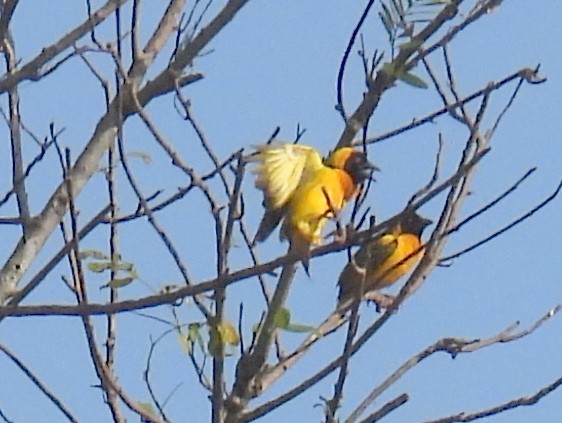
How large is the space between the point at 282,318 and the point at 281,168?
3.02 feet

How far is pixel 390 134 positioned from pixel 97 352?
0.90 m

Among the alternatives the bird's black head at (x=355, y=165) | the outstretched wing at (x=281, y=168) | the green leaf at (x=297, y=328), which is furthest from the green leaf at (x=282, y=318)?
the bird's black head at (x=355, y=165)

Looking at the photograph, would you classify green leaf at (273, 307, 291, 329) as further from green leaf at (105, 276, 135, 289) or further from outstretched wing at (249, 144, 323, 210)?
outstretched wing at (249, 144, 323, 210)

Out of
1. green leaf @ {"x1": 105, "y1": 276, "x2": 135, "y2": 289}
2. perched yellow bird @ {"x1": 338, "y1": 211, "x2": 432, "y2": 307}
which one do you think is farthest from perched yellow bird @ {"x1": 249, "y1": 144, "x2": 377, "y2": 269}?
green leaf @ {"x1": 105, "y1": 276, "x2": 135, "y2": 289}

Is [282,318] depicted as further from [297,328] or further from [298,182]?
[298,182]

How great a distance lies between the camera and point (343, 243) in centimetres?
200

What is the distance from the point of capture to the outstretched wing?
3.33 metres

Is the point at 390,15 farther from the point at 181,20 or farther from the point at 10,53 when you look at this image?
the point at 10,53

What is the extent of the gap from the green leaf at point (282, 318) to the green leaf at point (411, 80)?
0.49 meters

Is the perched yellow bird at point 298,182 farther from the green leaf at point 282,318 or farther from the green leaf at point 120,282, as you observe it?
the green leaf at point 120,282

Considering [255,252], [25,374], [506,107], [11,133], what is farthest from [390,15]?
[25,374]

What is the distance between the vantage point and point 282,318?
255 cm

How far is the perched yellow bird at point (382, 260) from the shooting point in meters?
2.46

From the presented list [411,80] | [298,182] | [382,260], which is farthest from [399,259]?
[411,80]
